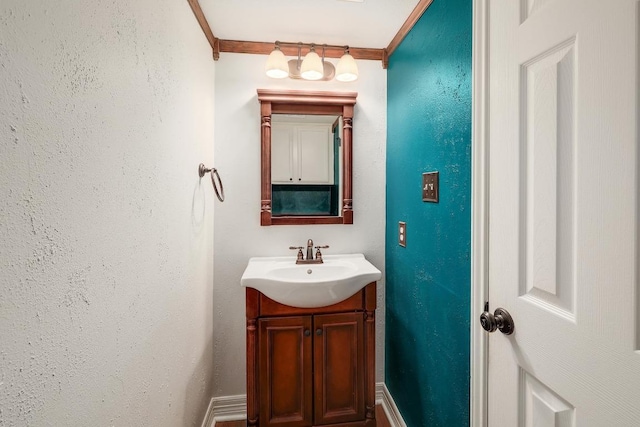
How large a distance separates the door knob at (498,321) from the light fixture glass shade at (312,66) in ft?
4.58

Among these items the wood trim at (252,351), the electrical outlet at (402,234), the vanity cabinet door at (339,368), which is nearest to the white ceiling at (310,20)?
the electrical outlet at (402,234)

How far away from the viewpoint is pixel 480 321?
87cm

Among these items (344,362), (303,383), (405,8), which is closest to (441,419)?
(344,362)

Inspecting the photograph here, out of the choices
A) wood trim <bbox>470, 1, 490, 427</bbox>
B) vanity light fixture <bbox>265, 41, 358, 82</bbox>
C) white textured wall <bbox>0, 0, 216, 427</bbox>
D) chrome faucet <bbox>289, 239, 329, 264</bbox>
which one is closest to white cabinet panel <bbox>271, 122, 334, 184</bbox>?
vanity light fixture <bbox>265, 41, 358, 82</bbox>

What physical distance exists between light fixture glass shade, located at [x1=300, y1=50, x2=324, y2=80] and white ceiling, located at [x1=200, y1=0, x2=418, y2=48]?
123 mm

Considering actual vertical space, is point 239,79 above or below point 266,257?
above

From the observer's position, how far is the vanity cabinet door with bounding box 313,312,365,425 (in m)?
1.48

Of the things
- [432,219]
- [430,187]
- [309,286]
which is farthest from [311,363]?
[430,187]

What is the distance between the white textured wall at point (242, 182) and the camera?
173 cm

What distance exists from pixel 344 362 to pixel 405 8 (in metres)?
1.73

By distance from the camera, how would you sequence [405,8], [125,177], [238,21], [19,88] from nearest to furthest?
1. [19,88]
2. [125,177]
3. [405,8]
4. [238,21]

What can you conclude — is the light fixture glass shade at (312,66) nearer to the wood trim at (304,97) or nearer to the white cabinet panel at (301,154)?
the wood trim at (304,97)

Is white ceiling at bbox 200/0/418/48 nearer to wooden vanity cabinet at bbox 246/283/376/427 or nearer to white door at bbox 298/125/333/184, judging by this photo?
white door at bbox 298/125/333/184

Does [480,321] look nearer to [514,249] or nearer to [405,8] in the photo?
[514,249]
